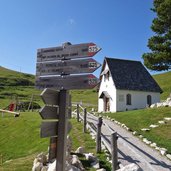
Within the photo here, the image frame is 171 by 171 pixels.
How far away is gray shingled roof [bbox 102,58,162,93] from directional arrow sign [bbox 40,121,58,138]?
32828mm

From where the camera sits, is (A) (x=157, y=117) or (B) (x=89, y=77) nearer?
(B) (x=89, y=77)

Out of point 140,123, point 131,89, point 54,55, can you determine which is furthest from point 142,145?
point 131,89

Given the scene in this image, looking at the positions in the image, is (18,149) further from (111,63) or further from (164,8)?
(111,63)

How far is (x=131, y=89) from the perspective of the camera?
3891 cm

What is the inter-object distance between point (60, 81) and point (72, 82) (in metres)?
0.33

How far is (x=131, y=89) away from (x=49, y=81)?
110 feet

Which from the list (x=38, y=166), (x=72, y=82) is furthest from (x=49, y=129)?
(x=38, y=166)

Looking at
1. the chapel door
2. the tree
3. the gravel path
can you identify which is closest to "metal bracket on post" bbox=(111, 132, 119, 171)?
the gravel path

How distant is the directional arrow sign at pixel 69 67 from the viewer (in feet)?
19.8

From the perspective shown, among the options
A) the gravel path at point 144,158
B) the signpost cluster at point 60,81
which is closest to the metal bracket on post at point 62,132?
the signpost cluster at point 60,81

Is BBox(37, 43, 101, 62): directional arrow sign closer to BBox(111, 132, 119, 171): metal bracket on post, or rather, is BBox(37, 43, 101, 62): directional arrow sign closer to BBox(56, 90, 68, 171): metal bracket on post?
BBox(56, 90, 68, 171): metal bracket on post

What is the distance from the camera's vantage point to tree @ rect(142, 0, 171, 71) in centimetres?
2911

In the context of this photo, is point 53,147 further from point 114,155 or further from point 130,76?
point 130,76

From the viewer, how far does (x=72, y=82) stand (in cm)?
600
